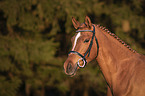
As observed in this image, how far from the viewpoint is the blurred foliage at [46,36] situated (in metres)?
9.51

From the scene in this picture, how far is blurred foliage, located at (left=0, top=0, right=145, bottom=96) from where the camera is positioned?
951 cm

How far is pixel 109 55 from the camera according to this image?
300 cm

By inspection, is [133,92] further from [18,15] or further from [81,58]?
[18,15]

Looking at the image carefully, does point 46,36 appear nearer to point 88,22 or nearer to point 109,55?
point 88,22

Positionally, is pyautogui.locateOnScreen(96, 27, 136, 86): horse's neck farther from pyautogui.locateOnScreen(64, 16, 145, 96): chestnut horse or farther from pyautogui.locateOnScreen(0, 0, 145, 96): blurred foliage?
pyautogui.locateOnScreen(0, 0, 145, 96): blurred foliage

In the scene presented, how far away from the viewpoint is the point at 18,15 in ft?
32.8

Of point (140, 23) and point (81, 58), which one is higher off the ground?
point (81, 58)

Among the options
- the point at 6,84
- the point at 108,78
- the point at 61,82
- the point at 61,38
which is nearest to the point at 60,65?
the point at 61,82

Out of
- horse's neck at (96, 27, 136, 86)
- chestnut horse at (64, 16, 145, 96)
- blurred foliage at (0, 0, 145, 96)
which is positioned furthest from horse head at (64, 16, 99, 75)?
blurred foliage at (0, 0, 145, 96)

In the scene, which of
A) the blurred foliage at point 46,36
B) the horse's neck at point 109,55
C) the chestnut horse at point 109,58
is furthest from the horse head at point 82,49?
the blurred foliage at point 46,36

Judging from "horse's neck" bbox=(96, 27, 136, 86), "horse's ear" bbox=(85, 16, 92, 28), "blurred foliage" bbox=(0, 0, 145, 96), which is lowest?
"blurred foliage" bbox=(0, 0, 145, 96)

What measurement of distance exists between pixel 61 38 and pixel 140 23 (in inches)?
204

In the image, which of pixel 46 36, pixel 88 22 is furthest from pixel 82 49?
pixel 46 36

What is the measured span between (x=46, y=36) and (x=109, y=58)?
8573 mm
